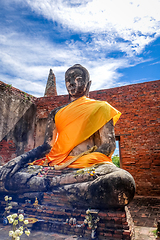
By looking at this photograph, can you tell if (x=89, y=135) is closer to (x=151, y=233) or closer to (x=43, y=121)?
(x=151, y=233)


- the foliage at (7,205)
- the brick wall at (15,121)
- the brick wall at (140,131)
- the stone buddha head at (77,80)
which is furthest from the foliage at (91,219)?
the brick wall at (15,121)

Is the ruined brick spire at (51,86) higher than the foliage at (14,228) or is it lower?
higher

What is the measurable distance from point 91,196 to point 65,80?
6.15ft

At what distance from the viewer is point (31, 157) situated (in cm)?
286

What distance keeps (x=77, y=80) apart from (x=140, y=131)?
4632 mm

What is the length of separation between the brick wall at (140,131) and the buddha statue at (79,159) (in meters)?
4.33

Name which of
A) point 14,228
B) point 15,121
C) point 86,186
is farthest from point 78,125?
point 15,121

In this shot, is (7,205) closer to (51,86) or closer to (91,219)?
(91,219)

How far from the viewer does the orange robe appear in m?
2.69

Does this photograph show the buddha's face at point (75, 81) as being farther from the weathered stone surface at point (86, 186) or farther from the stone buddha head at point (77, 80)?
the weathered stone surface at point (86, 186)

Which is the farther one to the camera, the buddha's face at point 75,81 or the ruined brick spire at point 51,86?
the ruined brick spire at point 51,86

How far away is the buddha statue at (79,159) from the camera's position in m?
1.98

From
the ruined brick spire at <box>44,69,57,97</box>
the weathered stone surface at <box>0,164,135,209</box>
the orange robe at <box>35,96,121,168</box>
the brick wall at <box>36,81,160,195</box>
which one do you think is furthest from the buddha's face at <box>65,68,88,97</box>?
the ruined brick spire at <box>44,69,57,97</box>

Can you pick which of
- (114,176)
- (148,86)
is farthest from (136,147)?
(114,176)
